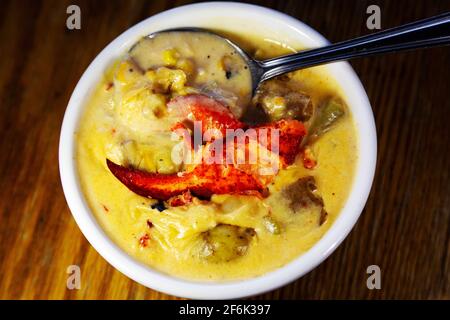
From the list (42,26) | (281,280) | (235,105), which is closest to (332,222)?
(281,280)

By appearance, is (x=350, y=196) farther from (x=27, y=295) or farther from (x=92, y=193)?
(x=27, y=295)

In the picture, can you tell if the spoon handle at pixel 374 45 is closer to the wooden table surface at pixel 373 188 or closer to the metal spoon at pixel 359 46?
the metal spoon at pixel 359 46

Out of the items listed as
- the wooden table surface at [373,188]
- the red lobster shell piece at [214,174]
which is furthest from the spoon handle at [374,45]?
the wooden table surface at [373,188]

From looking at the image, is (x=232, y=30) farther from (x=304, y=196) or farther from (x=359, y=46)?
(x=304, y=196)

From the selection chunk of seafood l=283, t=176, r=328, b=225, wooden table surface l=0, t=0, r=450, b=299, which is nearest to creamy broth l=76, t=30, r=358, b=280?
chunk of seafood l=283, t=176, r=328, b=225

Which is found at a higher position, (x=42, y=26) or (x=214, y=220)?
(x=42, y=26)

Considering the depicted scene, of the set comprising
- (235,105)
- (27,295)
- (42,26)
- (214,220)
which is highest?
(42,26)
